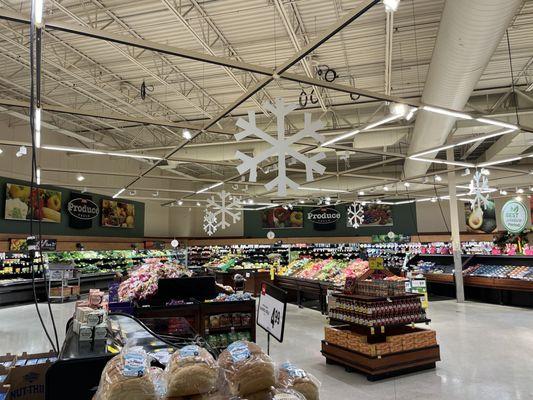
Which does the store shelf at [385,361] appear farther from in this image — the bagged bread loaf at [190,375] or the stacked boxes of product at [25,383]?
the bagged bread loaf at [190,375]

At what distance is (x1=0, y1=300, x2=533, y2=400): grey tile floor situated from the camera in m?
4.60

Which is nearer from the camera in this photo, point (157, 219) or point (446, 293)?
point (446, 293)

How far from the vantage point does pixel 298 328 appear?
27.5ft

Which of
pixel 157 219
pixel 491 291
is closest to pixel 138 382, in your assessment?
pixel 491 291

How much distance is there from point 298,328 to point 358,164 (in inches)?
558

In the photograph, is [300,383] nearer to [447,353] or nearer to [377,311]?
[377,311]

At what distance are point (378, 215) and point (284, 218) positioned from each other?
540 cm

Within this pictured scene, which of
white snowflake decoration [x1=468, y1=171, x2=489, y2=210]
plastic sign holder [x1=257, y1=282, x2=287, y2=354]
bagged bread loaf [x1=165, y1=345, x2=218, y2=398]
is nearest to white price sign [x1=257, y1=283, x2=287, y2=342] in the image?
plastic sign holder [x1=257, y1=282, x2=287, y2=354]

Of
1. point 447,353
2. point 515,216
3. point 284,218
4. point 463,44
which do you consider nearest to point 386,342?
point 447,353

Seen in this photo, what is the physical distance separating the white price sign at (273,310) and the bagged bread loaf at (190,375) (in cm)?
128

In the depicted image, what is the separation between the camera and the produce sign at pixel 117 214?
1897 cm

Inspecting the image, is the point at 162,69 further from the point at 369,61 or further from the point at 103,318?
the point at 103,318

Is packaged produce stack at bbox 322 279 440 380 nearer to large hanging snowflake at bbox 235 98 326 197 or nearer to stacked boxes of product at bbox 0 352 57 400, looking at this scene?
large hanging snowflake at bbox 235 98 326 197

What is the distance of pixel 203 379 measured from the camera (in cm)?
140
